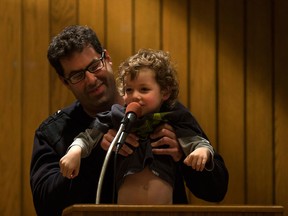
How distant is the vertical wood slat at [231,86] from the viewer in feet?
9.52

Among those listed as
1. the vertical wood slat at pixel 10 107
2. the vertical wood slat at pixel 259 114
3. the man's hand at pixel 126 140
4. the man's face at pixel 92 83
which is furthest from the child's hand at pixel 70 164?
the vertical wood slat at pixel 259 114

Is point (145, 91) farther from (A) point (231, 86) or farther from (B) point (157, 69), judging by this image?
(A) point (231, 86)

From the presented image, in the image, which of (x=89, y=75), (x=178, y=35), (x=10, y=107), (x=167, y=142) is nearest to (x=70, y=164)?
(x=167, y=142)

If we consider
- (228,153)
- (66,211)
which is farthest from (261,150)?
(66,211)

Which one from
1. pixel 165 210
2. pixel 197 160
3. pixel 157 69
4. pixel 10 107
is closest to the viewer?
pixel 165 210

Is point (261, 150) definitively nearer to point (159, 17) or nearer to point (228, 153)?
point (228, 153)

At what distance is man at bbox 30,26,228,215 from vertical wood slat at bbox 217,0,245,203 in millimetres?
655

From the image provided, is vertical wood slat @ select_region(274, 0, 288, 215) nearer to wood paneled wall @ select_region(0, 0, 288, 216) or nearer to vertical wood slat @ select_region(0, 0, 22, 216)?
wood paneled wall @ select_region(0, 0, 288, 216)

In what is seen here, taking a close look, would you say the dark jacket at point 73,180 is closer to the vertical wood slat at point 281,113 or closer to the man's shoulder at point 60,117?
the man's shoulder at point 60,117

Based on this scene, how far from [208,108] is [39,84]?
2.36ft

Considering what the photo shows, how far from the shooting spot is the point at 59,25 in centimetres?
283

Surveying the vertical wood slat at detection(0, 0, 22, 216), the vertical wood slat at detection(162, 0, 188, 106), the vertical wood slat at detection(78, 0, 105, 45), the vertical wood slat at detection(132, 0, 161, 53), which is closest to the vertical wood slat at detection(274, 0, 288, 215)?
the vertical wood slat at detection(162, 0, 188, 106)

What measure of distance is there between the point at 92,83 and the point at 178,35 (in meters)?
0.68

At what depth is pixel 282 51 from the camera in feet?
9.59
